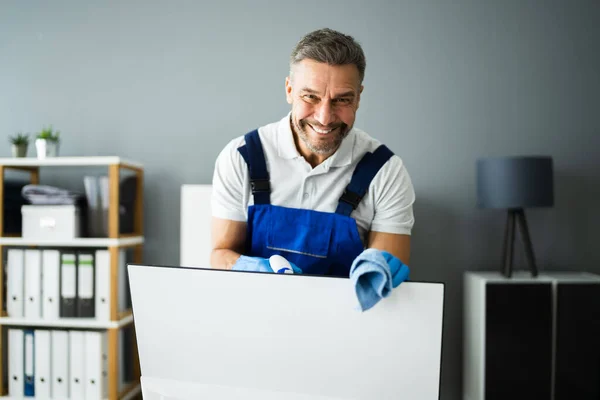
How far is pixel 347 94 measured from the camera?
128 centimetres

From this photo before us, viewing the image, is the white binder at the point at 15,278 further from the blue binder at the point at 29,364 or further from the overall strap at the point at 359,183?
the overall strap at the point at 359,183

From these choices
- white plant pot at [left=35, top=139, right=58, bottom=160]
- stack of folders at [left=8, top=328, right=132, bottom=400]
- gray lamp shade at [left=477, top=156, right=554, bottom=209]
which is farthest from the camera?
white plant pot at [left=35, top=139, right=58, bottom=160]

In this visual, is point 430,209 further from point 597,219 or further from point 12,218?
point 12,218

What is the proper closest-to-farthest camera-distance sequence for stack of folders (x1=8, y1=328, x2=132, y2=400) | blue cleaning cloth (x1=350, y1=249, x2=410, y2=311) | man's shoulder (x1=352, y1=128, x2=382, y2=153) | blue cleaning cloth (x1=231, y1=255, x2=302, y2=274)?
1. blue cleaning cloth (x1=350, y1=249, x2=410, y2=311)
2. blue cleaning cloth (x1=231, y1=255, x2=302, y2=274)
3. man's shoulder (x1=352, y1=128, x2=382, y2=153)
4. stack of folders (x1=8, y1=328, x2=132, y2=400)

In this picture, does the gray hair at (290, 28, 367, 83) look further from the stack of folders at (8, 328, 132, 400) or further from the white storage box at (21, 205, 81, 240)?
the stack of folders at (8, 328, 132, 400)

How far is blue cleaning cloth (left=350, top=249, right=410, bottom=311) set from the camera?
2.38 ft

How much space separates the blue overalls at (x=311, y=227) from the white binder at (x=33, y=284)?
1670 mm

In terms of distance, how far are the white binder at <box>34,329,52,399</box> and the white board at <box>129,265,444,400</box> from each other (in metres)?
2.04

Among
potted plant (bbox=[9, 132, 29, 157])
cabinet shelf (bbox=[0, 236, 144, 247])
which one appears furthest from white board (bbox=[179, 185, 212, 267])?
potted plant (bbox=[9, 132, 29, 157])

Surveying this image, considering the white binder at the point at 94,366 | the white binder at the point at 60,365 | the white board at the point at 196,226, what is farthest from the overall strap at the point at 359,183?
the white binder at the point at 60,365

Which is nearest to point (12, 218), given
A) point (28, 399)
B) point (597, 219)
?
point (28, 399)

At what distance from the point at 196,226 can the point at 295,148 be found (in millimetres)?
1216

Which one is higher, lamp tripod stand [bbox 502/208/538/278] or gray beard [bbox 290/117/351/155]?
gray beard [bbox 290/117/351/155]

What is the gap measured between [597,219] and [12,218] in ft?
9.96
